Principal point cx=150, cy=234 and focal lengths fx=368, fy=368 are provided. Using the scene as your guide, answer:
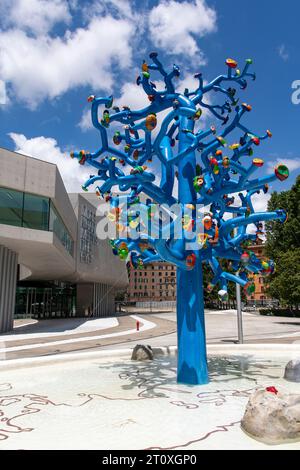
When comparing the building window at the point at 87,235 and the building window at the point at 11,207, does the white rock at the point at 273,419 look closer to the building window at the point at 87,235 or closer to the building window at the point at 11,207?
the building window at the point at 11,207

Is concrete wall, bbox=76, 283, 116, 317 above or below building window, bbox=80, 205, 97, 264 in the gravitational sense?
below

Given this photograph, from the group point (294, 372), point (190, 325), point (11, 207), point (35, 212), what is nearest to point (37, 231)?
point (35, 212)

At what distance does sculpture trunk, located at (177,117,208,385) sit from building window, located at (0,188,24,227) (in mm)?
13424

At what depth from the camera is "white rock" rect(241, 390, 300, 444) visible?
4.70m

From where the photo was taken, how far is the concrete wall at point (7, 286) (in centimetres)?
2149

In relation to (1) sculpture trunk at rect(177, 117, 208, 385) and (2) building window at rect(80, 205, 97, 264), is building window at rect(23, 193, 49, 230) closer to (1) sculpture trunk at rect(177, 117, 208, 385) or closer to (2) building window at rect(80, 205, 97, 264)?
(1) sculpture trunk at rect(177, 117, 208, 385)

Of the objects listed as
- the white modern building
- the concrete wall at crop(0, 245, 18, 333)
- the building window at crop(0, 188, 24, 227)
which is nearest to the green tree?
the white modern building

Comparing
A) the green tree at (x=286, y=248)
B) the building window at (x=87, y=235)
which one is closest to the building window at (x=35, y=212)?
the building window at (x=87, y=235)

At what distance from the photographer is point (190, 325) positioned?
8.23 metres
